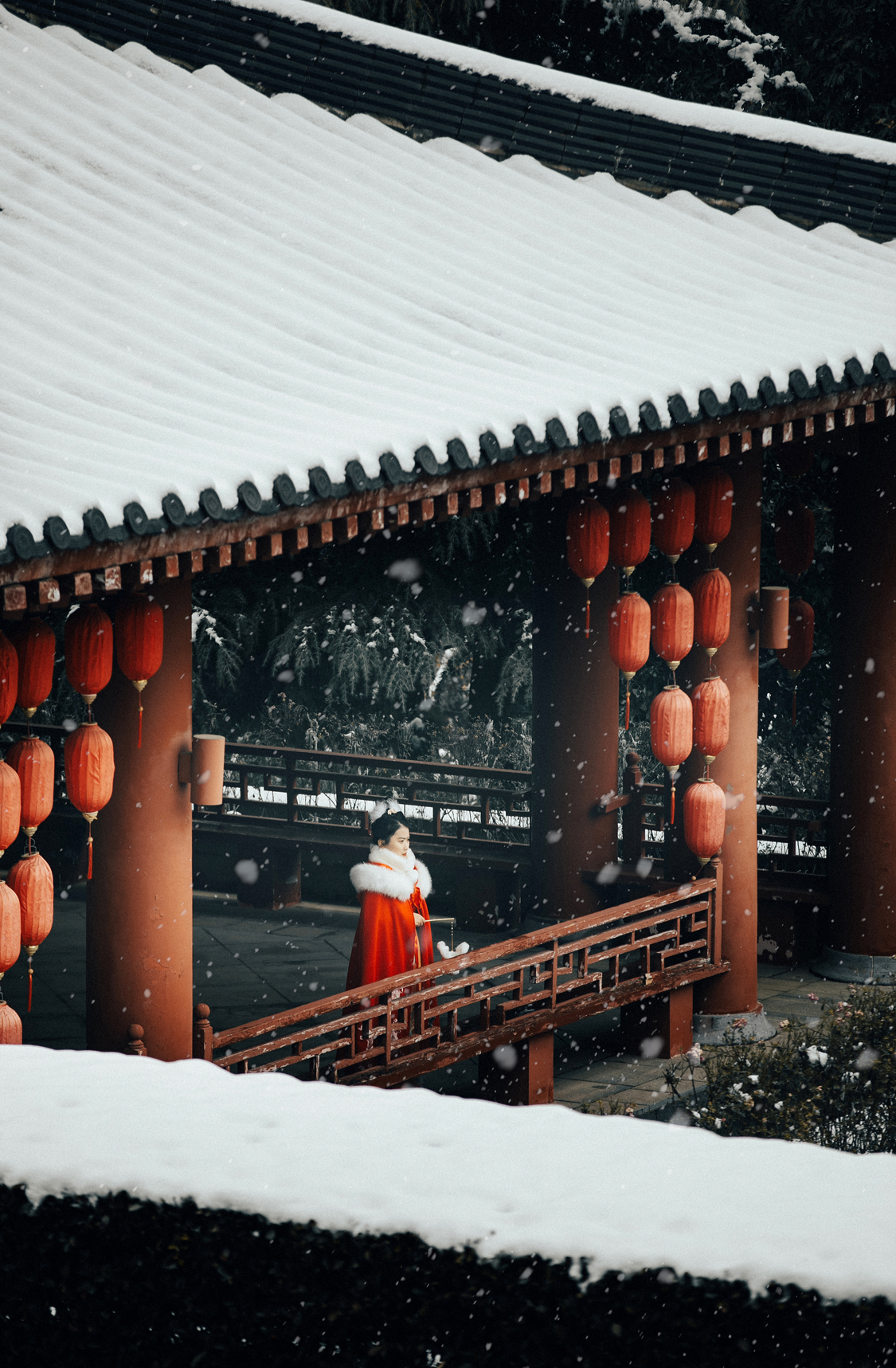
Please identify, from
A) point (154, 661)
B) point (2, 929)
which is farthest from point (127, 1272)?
point (154, 661)

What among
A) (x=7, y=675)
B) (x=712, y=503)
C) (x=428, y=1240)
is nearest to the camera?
(x=428, y=1240)

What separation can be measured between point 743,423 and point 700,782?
2.18 meters

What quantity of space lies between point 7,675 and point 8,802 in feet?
1.71

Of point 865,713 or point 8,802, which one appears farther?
point 865,713

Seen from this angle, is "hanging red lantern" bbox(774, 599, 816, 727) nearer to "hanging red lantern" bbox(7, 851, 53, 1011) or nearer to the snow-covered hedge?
"hanging red lantern" bbox(7, 851, 53, 1011)

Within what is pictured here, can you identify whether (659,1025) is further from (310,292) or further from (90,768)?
(310,292)

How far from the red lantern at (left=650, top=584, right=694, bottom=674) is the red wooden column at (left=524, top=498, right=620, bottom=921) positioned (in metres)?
1.76

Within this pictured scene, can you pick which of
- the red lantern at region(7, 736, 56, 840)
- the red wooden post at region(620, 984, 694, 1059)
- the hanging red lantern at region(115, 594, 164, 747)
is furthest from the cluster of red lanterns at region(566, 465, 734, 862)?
the red lantern at region(7, 736, 56, 840)

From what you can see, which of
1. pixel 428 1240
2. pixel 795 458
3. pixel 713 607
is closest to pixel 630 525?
pixel 713 607

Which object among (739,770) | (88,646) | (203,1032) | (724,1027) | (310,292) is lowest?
(724,1027)

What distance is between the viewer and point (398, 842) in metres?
7.85

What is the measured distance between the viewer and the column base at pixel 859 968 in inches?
399

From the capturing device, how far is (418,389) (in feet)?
23.5

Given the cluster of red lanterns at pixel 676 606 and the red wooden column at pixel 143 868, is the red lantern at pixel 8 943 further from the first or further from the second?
the cluster of red lanterns at pixel 676 606
